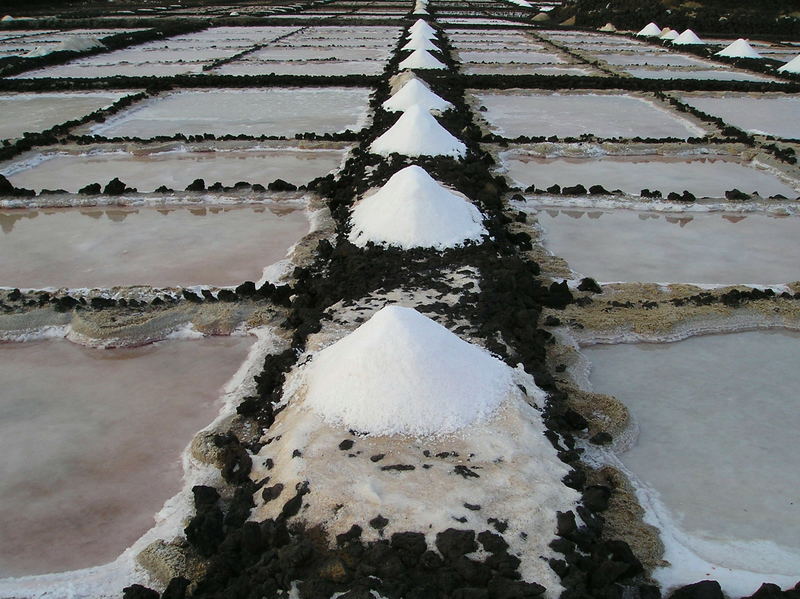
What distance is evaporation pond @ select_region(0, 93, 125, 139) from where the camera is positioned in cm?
1032

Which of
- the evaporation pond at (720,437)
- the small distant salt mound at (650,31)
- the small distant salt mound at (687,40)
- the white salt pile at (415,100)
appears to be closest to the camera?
the evaporation pond at (720,437)

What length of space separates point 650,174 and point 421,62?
7.01 meters

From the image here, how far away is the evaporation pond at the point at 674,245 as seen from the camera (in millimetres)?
5523

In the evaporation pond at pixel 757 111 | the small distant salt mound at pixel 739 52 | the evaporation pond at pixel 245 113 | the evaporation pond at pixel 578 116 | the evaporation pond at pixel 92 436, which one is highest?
the small distant salt mound at pixel 739 52

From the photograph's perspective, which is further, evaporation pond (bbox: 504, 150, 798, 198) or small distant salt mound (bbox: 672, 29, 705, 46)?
small distant salt mound (bbox: 672, 29, 705, 46)

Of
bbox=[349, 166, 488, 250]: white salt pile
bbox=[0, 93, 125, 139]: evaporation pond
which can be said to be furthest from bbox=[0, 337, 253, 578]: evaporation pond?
bbox=[0, 93, 125, 139]: evaporation pond

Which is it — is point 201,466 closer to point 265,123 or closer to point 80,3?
point 265,123

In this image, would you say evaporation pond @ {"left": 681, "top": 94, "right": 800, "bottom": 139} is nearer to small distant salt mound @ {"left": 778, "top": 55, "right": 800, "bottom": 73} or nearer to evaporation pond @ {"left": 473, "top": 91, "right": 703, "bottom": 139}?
evaporation pond @ {"left": 473, "top": 91, "right": 703, "bottom": 139}

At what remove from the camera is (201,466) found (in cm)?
336

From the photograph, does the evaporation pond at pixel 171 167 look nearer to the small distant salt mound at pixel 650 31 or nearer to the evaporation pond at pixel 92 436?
the evaporation pond at pixel 92 436

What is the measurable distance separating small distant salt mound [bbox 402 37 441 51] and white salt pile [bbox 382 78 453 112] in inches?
227

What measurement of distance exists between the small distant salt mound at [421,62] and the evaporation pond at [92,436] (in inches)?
411

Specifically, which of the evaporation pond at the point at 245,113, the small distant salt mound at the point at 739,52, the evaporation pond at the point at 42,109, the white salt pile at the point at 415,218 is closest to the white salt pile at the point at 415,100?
the evaporation pond at the point at 245,113

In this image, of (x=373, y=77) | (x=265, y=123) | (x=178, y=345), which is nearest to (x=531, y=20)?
(x=373, y=77)
